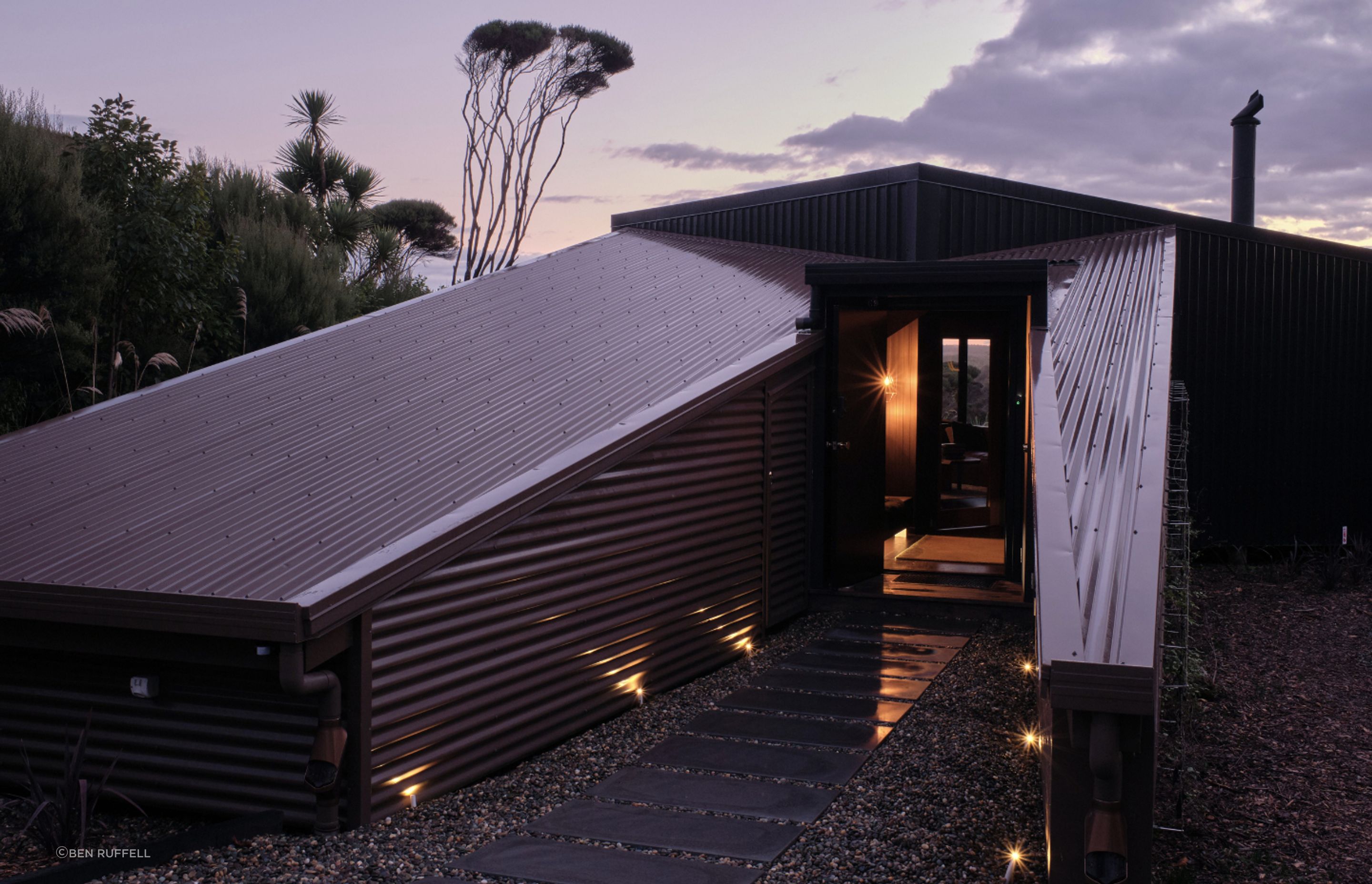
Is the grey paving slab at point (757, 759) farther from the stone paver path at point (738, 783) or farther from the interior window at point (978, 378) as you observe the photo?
the interior window at point (978, 378)

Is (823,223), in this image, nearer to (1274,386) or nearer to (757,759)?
(1274,386)

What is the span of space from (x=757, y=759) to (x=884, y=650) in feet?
6.81

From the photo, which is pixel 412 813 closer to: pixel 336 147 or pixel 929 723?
pixel 929 723

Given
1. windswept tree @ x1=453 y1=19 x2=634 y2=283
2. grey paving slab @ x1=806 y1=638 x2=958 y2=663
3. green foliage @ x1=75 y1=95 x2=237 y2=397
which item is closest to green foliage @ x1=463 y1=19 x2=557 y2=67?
windswept tree @ x1=453 y1=19 x2=634 y2=283

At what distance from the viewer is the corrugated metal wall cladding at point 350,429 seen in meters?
3.85

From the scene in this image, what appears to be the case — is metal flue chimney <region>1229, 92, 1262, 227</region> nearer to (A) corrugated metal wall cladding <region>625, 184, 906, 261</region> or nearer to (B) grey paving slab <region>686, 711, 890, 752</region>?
(A) corrugated metal wall cladding <region>625, 184, 906, 261</region>

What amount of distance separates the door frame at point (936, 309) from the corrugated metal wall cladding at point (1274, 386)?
3126 millimetres

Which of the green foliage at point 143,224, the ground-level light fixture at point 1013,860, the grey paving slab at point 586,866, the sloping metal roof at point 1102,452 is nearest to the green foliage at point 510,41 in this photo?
the green foliage at point 143,224

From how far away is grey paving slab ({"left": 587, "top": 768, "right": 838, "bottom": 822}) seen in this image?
3.71 meters

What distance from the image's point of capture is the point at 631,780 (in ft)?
13.3

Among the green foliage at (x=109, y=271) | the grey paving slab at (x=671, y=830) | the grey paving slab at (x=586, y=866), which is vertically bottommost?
the grey paving slab at (x=671, y=830)

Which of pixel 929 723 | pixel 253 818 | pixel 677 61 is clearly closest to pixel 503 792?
pixel 253 818

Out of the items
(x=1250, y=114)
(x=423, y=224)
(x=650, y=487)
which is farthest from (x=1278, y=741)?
(x=423, y=224)

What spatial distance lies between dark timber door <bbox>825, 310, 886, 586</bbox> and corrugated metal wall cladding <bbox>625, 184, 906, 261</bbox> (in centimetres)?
166
